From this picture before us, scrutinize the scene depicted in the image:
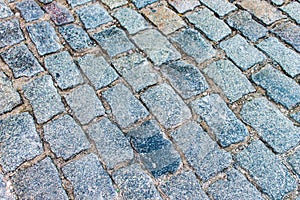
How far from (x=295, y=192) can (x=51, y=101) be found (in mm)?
1606

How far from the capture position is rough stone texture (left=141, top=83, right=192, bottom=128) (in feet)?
8.07

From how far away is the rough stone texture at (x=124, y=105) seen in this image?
2455 mm

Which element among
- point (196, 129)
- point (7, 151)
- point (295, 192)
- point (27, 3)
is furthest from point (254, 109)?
point (27, 3)

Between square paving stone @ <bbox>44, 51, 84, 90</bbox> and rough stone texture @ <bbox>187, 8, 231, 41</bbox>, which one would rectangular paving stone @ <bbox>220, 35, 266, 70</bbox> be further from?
square paving stone @ <bbox>44, 51, 84, 90</bbox>

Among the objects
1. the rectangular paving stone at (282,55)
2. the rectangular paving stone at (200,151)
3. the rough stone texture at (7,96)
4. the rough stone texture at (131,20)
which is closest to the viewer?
the rectangular paving stone at (200,151)

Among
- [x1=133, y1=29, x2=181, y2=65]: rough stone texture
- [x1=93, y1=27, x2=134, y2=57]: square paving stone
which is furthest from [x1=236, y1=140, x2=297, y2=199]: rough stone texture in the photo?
[x1=93, y1=27, x2=134, y2=57]: square paving stone

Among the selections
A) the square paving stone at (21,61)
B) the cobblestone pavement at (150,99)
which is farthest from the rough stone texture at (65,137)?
the square paving stone at (21,61)

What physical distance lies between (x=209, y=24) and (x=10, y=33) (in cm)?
154

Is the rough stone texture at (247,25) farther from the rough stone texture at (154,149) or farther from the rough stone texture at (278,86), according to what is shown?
the rough stone texture at (154,149)

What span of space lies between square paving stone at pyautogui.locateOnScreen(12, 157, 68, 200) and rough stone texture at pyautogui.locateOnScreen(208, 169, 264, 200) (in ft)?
2.81

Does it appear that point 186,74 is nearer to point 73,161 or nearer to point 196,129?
point 196,129

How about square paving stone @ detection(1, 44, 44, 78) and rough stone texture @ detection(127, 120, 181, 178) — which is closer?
rough stone texture @ detection(127, 120, 181, 178)

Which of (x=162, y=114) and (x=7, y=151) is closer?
(x=7, y=151)

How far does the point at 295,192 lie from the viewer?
2182 mm
